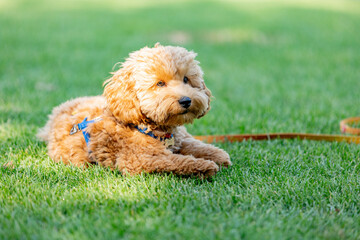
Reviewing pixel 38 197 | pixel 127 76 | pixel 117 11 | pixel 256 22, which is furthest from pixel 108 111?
pixel 117 11

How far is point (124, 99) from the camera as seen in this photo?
322 cm

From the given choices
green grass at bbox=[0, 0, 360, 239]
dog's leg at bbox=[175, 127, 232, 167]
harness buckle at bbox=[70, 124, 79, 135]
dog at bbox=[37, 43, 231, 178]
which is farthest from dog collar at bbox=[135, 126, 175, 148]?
harness buckle at bbox=[70, 124, 79, 135]

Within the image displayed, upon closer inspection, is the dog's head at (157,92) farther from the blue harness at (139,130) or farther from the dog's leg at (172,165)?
the dog's leg at (172,165)

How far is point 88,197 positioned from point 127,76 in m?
1.08

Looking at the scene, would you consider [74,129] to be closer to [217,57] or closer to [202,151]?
[202,151]

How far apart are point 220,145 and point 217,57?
5.35 metres

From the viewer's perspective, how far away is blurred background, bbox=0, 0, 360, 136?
5.34 m

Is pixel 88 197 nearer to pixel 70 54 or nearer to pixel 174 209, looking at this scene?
pixel 174 209

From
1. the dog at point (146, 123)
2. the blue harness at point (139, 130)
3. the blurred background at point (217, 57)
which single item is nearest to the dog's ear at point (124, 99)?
the dog at point (146, 123)

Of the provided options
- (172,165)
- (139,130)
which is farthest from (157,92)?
(172,165)

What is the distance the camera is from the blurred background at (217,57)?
5344mm

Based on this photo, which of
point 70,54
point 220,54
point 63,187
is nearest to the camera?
point 63,187

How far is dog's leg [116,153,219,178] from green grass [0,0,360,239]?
8 centimetres

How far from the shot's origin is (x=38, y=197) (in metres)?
2.85
